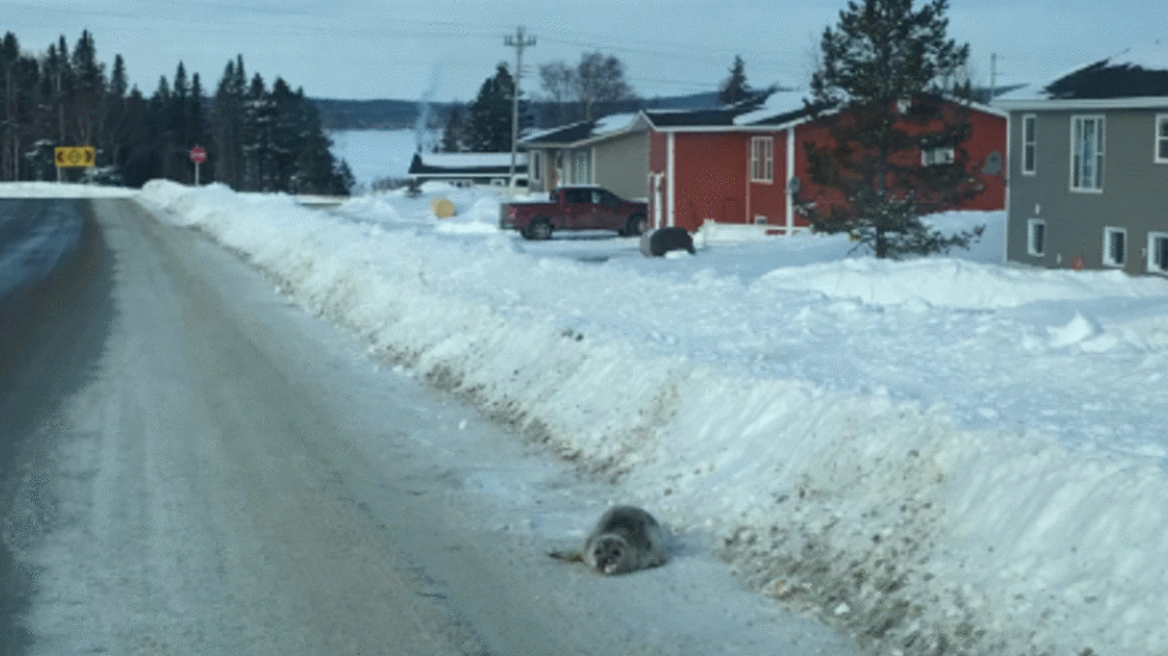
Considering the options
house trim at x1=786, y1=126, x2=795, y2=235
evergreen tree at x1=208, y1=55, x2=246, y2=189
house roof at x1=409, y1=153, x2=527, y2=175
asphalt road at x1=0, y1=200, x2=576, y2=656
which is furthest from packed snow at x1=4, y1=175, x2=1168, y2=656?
evergreen tree at x1=208, y1=55, x2=246, y2=189

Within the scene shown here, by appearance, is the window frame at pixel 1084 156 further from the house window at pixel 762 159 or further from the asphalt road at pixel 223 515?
the asphalt road at pixel 223 515

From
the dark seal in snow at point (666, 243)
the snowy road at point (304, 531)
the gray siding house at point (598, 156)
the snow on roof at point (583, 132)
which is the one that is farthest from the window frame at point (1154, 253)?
the snow on roof at point (583, 132)

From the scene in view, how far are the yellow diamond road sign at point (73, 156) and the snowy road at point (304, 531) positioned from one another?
9324 centimetres

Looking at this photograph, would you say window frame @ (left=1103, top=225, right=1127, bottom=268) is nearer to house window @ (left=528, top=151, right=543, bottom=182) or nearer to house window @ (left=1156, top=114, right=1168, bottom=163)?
house window @ (left=1156, top=114, right=1168, bottom=163)

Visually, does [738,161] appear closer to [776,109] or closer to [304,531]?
[776,109]

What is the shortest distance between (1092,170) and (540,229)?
1985 centimetres

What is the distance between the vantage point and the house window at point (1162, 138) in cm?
3016

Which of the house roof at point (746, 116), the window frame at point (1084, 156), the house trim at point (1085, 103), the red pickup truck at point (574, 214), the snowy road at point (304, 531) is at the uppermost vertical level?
the house roof at point (746, 116)

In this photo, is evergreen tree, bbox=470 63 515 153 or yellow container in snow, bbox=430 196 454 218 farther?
evergreen tree, bbox=470 63 515 153

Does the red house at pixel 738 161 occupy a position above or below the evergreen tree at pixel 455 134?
below

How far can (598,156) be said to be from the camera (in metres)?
63.1

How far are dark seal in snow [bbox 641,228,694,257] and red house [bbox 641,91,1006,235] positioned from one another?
8484 millimetres

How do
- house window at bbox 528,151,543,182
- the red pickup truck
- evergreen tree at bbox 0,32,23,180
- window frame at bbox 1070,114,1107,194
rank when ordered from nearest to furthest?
window frame at bbox 1070,114,1107,194 → the red pickup truck → house window at bbox 528,151,543,182 → evergreen tree at bbox 0,32,23,180

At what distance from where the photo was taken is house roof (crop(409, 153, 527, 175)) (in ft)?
350
